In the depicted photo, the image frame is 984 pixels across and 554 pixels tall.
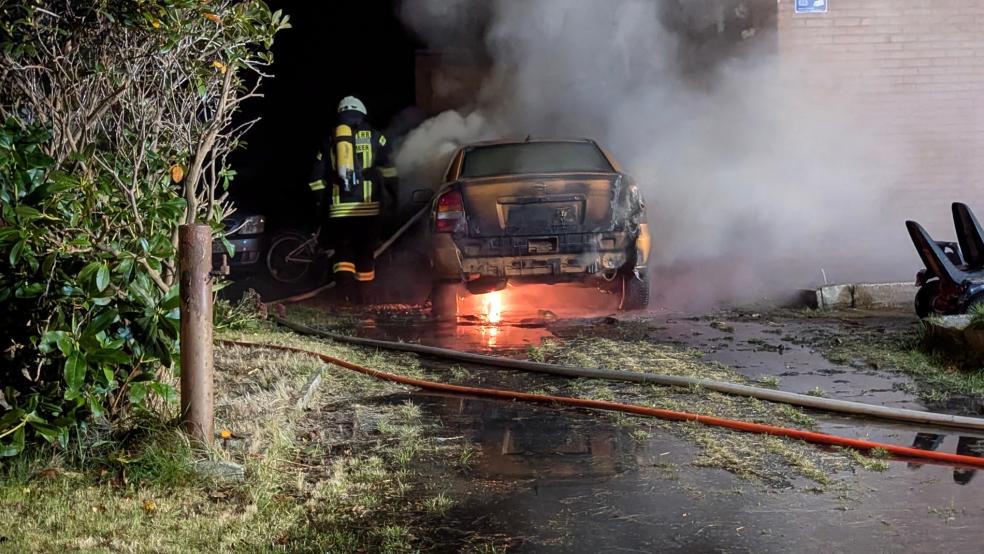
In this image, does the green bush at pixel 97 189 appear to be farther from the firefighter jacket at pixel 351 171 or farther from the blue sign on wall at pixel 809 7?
the blue sign on wall at pixel 809 7

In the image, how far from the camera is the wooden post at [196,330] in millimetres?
4133

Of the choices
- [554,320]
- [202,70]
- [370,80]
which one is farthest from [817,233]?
[370,80]

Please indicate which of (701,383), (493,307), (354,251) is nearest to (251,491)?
(701,383)

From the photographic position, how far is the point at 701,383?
18.5 ft

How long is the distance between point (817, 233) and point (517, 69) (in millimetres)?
5397

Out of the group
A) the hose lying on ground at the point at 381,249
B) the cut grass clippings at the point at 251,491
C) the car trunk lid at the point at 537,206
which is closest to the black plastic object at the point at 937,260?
the car trunk lid at the point at 537,206

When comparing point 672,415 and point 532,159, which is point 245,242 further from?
point 672,415

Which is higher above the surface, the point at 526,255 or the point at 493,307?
the point at 526,255

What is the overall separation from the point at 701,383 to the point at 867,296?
15.2 feet

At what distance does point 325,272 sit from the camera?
Result: 1359cm

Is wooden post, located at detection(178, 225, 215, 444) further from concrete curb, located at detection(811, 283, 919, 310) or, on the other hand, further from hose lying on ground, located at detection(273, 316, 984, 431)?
concrete curb, located at detection(811, 283, 919, 310)

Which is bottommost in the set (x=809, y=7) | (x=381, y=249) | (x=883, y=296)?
(x=883, y=296)

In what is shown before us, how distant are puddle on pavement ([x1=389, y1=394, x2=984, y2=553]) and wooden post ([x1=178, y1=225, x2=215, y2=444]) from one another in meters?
1.20

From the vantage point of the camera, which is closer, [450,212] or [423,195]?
[450,212]
